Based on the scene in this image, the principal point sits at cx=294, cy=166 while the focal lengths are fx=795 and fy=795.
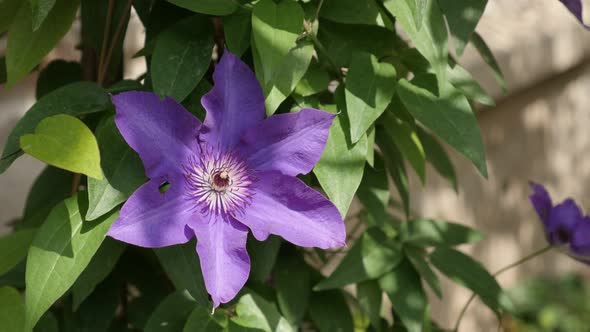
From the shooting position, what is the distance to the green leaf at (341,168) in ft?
2.47

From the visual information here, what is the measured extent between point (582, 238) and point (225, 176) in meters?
0.72

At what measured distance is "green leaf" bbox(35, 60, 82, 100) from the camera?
111cm

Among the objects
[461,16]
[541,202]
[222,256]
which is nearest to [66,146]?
[222,256]

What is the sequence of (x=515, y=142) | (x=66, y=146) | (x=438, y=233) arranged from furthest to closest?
(x=515, y=142) → (x=438, y=233) → (x=66, y=146)

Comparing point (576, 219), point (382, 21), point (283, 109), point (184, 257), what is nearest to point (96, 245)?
point (184, 257)

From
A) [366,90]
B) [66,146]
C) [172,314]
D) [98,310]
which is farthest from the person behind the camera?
[98,310]

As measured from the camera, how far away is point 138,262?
1.08 metres

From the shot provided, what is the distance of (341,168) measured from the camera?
0.77 metres

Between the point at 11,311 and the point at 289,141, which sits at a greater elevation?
the point at 289,141

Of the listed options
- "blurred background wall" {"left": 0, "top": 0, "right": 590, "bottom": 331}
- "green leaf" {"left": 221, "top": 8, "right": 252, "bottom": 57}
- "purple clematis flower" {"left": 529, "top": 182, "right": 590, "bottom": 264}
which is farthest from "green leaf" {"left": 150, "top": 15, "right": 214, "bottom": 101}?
"blurred background wall" {"left": 0, "top": 0, "right": 590, "bottom": 331}

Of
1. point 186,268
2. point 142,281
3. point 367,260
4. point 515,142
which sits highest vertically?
point 186,268

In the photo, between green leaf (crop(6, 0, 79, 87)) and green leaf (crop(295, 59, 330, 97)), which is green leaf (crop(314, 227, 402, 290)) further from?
green leaf (crop(6, 0, 79, 87))

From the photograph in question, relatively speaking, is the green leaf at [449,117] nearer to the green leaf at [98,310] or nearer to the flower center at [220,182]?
the flower center at [220,182]

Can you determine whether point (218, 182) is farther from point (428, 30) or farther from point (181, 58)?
point (428, 30)
